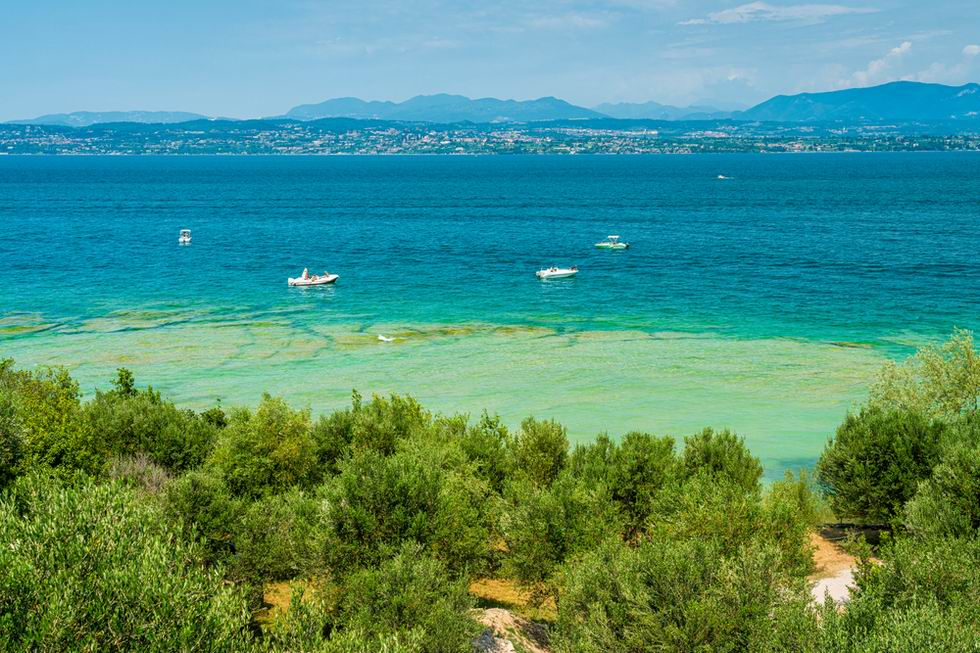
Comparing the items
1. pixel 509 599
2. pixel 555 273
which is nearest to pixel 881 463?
pixel 509 599

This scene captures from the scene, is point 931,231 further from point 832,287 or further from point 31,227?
point 31,227

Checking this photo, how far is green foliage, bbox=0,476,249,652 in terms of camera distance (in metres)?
15.3

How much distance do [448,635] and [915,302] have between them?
2957 inches

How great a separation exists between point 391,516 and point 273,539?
14.6ft

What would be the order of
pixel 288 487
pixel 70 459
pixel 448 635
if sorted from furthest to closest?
pixel 288 487
pixel 70 459
pixel 448 635

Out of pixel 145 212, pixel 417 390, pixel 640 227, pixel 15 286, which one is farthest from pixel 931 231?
pixel 145 212

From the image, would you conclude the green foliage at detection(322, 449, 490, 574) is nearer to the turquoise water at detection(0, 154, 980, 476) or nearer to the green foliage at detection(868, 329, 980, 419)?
the turquoise water at detection(0, 154, 980, 476)

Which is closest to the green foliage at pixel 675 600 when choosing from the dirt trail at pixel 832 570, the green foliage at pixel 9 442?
the dirt trail at pixel 832 570

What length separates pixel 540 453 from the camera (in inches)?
1275

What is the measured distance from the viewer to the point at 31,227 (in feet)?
468

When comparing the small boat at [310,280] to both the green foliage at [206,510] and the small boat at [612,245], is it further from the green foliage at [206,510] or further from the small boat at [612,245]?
the green foliage at [206,510]

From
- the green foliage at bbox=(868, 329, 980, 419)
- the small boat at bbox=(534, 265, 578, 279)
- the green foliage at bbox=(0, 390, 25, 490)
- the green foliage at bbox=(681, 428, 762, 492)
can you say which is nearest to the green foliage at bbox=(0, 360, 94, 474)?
the green foliage at bbox=(0, 390, 25, 490)

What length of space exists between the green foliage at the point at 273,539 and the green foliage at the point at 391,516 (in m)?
1.08

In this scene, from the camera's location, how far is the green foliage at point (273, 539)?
24.0 metres
